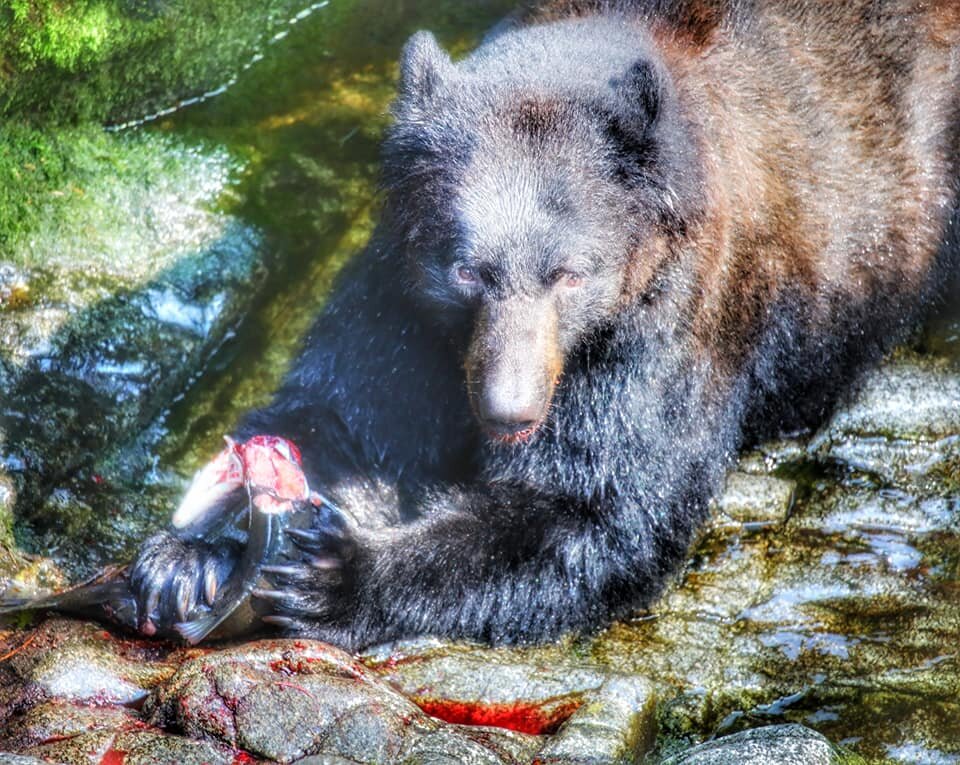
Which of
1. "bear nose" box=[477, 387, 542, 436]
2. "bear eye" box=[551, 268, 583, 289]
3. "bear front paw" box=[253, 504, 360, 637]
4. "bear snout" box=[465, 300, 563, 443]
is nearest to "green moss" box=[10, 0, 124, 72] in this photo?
"bear front paw" box=[253, 504, 360, 637]

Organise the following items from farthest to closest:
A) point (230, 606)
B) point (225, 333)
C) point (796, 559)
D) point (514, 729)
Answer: point (225, 333) → point (796, 559) → point (230, 606) → point (514, 729)

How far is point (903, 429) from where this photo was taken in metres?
6.86

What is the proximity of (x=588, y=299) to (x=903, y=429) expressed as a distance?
92.9 inches

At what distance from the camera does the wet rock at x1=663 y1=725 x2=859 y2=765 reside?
4465 mm

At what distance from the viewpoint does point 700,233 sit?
5.66 meters

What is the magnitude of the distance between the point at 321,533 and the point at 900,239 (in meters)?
3.43

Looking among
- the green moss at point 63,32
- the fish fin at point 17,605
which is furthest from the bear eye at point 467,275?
the green moss at point 63,32

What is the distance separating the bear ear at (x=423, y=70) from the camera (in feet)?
18.3

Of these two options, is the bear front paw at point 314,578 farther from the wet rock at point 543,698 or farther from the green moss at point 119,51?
the green moss at point 119,51

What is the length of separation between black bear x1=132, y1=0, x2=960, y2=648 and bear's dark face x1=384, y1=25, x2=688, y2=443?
11mm

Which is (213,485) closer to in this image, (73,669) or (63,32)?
(73,669)

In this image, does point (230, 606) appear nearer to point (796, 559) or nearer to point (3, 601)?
point (3, 601)

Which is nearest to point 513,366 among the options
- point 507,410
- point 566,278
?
point 507,410

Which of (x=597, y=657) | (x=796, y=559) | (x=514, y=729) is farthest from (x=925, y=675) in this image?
(x=514, y=729)
